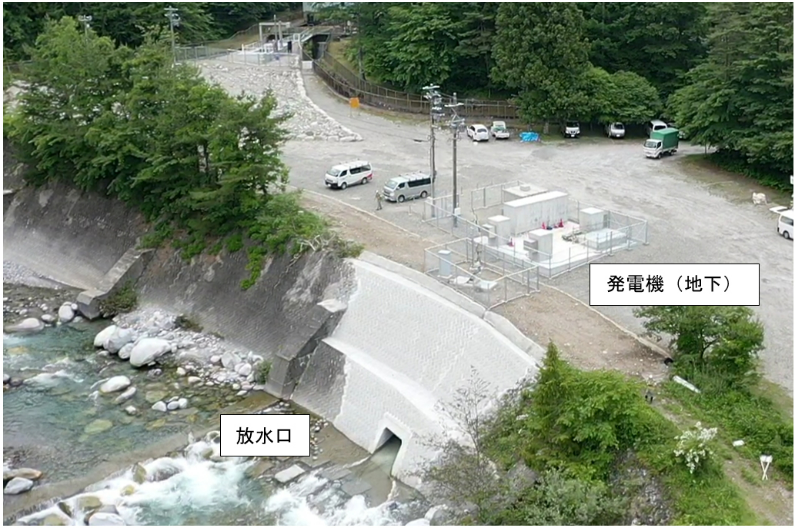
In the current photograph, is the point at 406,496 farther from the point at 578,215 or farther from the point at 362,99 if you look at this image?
the point at 362,99

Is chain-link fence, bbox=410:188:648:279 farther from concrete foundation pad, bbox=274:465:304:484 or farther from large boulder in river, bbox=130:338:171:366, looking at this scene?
large boulder in river, bbox=130:338:171:366

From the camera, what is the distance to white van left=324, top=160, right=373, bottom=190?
37.1 m

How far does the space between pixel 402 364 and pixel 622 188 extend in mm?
15540

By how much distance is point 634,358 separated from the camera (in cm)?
2325

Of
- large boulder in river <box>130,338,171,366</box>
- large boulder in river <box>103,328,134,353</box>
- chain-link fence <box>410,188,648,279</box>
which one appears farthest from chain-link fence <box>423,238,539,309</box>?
large boulder in river <box>103,328,134,353</box>

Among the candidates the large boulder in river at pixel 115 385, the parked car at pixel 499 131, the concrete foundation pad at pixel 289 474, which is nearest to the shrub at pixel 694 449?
the concrete foundation pad at pixel 289 474

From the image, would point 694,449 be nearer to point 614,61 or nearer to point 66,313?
point 66,313

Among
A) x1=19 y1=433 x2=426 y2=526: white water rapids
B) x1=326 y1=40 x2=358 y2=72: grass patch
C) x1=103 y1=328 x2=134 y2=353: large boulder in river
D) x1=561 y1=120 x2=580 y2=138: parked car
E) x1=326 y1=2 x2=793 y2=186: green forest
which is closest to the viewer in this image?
x1=19 y1=433 x2=426 y2=526: white water rapids

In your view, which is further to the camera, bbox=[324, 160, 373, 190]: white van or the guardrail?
the guardrail

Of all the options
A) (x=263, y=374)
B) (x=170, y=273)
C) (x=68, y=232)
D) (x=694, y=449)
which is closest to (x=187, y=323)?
(x=170, y=273)

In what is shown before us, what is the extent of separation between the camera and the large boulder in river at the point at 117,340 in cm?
2977

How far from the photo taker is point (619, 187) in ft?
122

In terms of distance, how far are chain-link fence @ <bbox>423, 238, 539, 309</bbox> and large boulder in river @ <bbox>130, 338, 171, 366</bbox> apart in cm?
872

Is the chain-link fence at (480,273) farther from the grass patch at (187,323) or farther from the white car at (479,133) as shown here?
the white car at (479,133)
